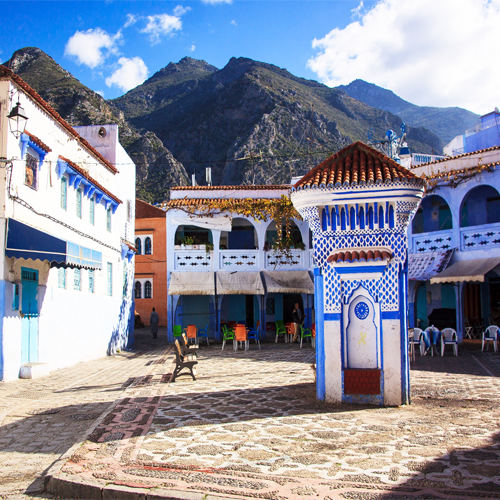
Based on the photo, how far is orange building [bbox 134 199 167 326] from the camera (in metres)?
36.0

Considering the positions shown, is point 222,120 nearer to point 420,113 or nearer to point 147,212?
point 147,212

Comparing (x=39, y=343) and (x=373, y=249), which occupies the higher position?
(x=373, y=249)

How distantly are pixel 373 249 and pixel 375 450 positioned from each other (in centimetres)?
361

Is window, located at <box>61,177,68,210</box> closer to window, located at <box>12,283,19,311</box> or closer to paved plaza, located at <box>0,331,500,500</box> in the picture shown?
window, located at <box>12,283,19,311</box>

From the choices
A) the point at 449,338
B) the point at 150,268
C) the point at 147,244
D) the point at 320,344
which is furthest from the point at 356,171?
the point at 147,244

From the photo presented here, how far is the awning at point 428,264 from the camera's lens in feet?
59.5

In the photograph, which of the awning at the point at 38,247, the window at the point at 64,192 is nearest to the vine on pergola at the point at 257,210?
the window at the point at 64,192

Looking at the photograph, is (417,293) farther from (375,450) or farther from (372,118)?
(372,118)

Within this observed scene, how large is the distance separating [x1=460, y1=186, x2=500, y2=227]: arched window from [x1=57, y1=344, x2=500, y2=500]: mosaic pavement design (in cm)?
934

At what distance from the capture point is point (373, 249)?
870cm

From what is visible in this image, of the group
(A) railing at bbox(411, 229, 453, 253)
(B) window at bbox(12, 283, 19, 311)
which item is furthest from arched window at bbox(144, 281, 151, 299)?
(B) window at bbox(12, 283, 19, 311)

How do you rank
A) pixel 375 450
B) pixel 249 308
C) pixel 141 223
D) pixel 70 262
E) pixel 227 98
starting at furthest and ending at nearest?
1. pixel 227 98
2. pixel 141 223
3. pixel 249 308
4. pixel 70 262
5. pixel 375 450

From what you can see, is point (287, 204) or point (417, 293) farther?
point (287, 204)

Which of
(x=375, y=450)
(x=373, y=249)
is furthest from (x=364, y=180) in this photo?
(x=375, y=450)
